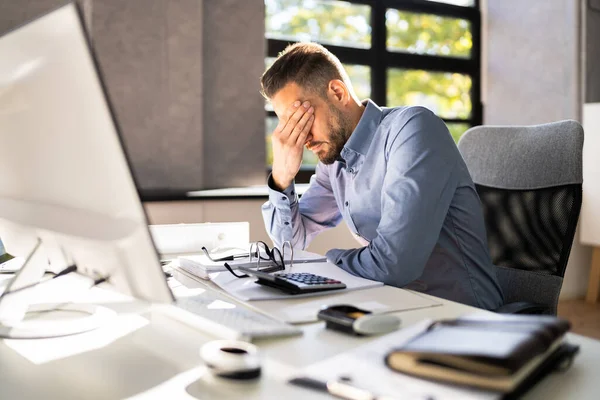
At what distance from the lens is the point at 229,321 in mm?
924

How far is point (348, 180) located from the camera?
1.79 metres

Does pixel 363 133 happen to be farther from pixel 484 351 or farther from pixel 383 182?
pixel 484 351

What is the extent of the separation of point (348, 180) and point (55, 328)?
1026 millimetres

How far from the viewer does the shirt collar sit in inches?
67.2

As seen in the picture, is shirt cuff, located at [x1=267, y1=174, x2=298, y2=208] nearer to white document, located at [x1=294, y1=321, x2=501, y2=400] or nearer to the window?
white document, located at [x1=294, y1=321, x2=501, y2=400]

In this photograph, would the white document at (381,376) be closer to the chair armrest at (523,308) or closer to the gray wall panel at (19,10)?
the chair armrest at (523,308)

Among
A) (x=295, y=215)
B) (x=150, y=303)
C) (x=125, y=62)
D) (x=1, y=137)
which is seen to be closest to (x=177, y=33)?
(x=125, y=62)

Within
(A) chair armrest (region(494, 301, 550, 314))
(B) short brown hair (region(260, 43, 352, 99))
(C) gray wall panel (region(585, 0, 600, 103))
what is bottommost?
(A) chair armrest (region(494, 301, 550, 314))

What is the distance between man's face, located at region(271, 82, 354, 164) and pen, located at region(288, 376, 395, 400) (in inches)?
44.6

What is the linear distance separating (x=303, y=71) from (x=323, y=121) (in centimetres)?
15

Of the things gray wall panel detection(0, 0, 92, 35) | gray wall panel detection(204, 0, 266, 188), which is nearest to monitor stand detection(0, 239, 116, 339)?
gray wall panel detection(0, 0, 92, 35)

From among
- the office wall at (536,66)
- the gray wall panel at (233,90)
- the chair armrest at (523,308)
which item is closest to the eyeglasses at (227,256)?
the chair armrest at (523,308)

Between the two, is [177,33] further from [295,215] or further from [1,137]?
[1,137]

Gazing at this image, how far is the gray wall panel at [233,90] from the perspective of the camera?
10.7ft
